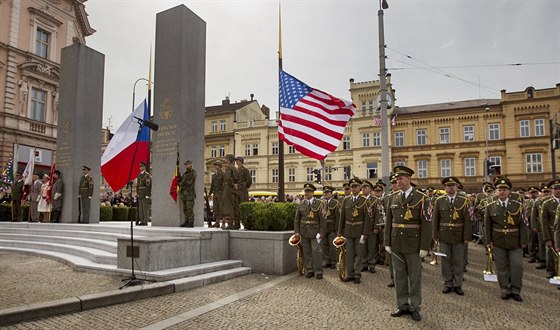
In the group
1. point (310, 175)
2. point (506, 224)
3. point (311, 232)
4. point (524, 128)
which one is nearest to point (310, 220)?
point (311, 232)

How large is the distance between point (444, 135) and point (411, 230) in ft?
147

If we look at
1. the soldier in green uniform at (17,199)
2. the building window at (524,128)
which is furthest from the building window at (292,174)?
the soldier in green uniform at (17,199)

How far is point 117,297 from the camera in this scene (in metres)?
6.73

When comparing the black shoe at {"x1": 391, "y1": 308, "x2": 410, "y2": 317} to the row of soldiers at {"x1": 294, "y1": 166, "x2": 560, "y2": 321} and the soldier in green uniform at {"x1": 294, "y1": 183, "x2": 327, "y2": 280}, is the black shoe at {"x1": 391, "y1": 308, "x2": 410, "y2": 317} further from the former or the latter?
the soldier in green uniform at {"x1": 294, "y1": 183, "x2": 327, "y2": 280}

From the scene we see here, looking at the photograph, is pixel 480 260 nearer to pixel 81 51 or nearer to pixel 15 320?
pixel 15 320

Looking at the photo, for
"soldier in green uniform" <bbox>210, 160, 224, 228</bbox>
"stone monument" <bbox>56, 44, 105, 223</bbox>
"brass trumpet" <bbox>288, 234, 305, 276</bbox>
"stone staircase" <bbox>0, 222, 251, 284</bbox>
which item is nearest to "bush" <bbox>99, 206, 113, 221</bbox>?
"stone monument" <bbox>56, 44, 105, 223</bbox>

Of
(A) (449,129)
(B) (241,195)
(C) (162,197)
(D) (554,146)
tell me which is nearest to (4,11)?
(C) (162,197)

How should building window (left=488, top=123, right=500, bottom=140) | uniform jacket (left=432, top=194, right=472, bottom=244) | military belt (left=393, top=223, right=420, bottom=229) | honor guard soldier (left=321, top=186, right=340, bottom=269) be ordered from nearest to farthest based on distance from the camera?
military belt (left=393, top=223, right=420, bottom=229) < uniform jacket (left=432, top=194, right=472, bottom=244) < honor guard soldier (left=321, top=186, right=340, bottom=269) < building window (left=488, top=123, right=500, bottom=140)

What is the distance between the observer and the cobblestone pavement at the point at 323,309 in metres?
5.75

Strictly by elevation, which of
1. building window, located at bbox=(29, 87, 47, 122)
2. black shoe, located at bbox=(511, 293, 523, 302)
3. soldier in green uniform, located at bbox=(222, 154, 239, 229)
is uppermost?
building window, located at bbox=(29, 87, 47, 122)

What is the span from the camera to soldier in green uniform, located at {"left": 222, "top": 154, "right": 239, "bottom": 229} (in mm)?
11680

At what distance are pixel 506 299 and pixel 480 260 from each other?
620 cm

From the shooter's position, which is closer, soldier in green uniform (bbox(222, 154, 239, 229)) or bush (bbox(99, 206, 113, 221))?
soldier in green uniform (bbox(222, 154, 239, 229))

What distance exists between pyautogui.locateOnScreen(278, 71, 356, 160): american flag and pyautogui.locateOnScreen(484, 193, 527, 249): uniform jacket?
4.81 metres
